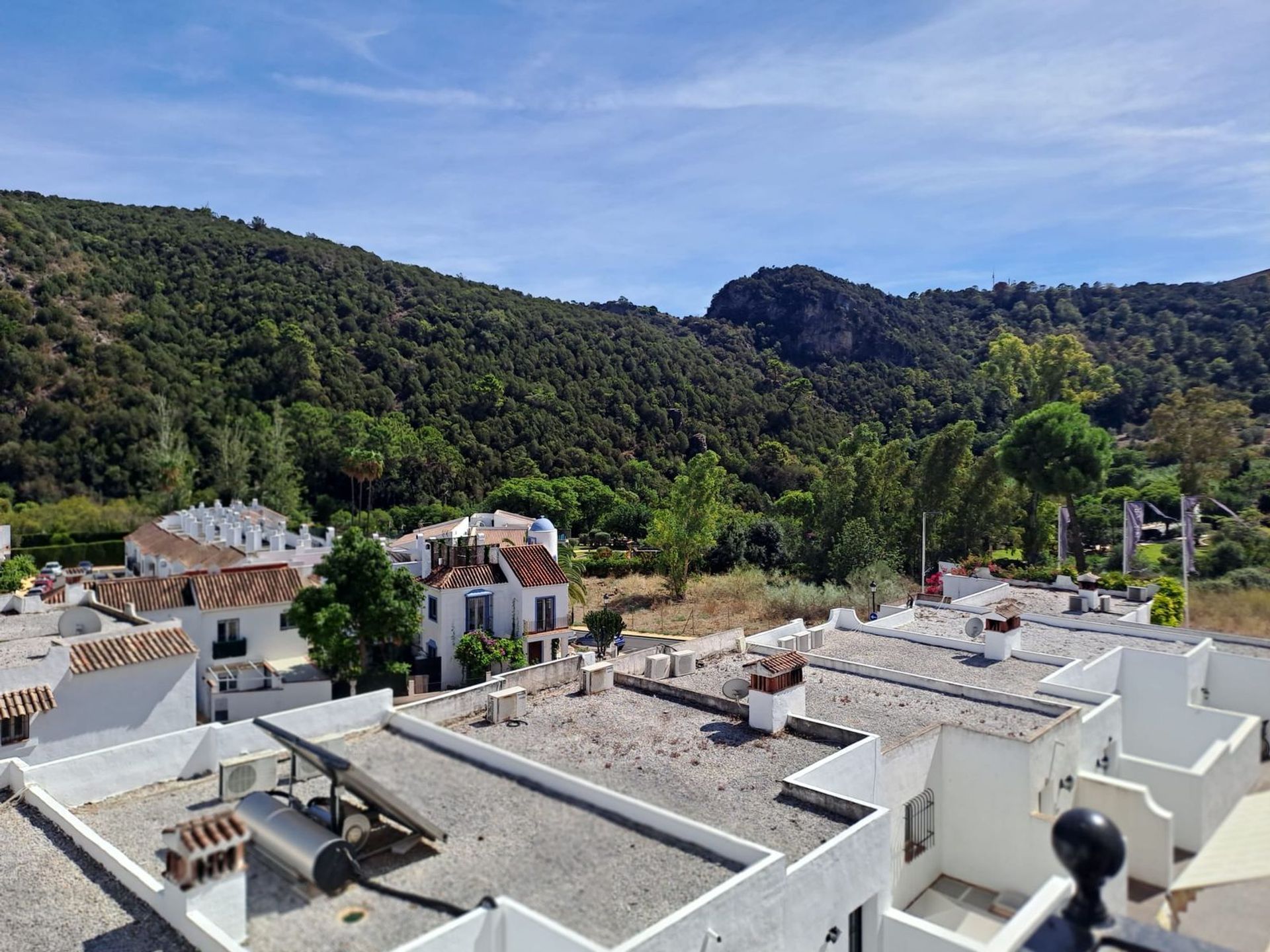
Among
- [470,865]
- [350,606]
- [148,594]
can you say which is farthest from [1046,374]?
[470,865]

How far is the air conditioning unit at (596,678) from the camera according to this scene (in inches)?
607

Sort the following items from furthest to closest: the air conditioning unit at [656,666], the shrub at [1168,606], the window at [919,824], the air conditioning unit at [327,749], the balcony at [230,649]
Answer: the balcony at [230,649]
the shrub at [1168,606]
the air conditioning unit at [656,666]
the window at [919,824]
the air conditioning unit at [327,749]

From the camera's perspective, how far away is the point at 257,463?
65.3 metres

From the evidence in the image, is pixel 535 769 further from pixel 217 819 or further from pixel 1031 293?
pixel 1031 293

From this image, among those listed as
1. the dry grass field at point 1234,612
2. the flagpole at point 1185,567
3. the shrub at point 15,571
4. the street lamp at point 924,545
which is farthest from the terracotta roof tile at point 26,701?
the dry grass field at point 1234,612

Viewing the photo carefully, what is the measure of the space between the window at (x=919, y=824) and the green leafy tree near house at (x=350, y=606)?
15108 millimetres

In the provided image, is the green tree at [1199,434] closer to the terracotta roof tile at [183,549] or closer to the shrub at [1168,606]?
the shrub at [1168,606]

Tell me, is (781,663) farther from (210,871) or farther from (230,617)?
(230,617)

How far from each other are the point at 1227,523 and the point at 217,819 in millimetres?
43600

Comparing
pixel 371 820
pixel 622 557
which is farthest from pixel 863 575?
pixel 371 820

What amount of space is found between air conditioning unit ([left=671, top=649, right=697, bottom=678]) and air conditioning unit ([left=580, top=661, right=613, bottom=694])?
2.05 m

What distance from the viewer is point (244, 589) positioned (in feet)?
87.0

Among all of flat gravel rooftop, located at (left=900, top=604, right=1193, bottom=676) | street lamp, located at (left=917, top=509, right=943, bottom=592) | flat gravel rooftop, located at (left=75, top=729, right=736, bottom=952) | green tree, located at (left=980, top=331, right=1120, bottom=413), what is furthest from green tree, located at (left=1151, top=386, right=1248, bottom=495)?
flat gravel rooftop, located at (left=75, top=729, right=736, bottom=952)

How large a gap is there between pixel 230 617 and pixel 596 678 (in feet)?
51.8
